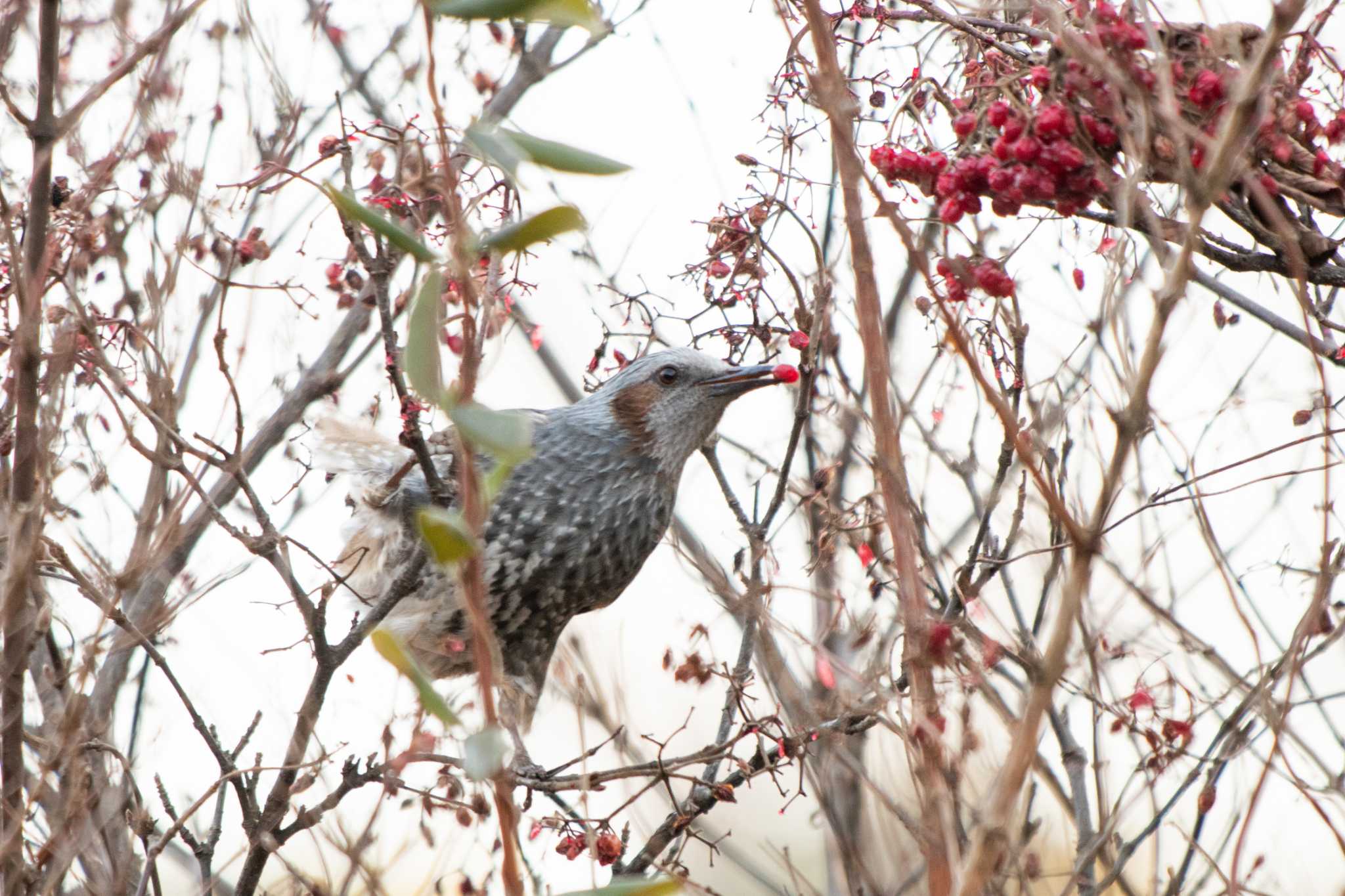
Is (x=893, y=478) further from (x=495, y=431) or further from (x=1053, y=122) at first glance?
(x=1053, y=122)

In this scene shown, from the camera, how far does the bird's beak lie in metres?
4.19

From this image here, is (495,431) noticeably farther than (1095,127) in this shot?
No

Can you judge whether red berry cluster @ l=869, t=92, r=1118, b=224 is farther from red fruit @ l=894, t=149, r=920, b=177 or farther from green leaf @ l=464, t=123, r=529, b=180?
green leaf @ l=464, t=123, r=529, b=180

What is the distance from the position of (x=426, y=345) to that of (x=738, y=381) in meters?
3.07

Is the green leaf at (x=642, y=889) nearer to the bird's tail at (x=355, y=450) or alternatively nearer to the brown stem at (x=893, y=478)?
the brown stem at (x=893, y=478)

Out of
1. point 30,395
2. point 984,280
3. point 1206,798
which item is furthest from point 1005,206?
point 30,395

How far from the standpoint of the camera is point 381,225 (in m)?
1.30

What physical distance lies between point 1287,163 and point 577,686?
173 centimetres

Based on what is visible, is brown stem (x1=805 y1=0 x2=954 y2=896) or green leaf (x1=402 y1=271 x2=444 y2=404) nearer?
green leaf (x1=402 y1=271 x2=444 y2=404)

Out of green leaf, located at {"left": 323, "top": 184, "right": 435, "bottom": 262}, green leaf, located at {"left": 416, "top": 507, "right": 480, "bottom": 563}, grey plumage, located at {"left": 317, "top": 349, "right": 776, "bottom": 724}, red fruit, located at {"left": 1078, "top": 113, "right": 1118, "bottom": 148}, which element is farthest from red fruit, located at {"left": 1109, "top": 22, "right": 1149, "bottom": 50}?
grey plumage, located at {"left": 317, "top": 349, "right": 776, "bottom": 724}

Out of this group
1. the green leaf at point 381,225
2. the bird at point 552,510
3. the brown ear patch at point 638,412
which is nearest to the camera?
the green leaf at point 381,225

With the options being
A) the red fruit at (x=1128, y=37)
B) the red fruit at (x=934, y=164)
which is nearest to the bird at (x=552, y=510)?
the red fruit at (x=934, y=164)

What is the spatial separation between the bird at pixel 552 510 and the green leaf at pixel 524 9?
2.95m

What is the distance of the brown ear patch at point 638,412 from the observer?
15.2ft
